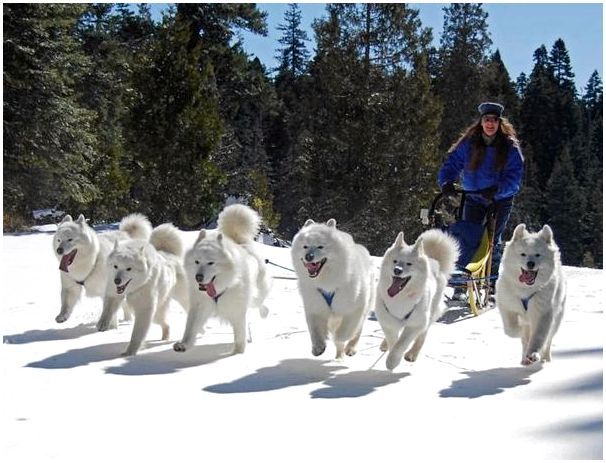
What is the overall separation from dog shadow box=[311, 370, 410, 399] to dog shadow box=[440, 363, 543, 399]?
0.38 metres

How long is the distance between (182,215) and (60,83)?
15.3ft

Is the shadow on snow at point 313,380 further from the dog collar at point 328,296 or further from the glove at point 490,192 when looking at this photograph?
the glove at point 490,192

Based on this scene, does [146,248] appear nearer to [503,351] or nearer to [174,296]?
[174,296]

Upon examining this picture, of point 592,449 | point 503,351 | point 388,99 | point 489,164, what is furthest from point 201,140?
point 592,449

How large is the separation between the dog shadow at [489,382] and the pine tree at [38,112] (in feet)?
37.8

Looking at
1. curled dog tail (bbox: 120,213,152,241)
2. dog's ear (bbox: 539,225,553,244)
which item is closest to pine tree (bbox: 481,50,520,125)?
curled dog tail (bbox: 120,213,152,241)

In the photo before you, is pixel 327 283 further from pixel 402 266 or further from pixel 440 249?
pixel 440 249

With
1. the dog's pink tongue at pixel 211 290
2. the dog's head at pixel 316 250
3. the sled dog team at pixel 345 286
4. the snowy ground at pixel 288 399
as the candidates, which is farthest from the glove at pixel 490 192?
the dog's pink tongue at pixel 211 290

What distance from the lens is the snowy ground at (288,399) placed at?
2.83 meters

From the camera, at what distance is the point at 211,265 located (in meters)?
4.63

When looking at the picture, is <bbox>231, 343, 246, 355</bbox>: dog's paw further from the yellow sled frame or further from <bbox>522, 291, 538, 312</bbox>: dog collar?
the yellow sled frame

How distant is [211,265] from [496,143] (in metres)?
3.27

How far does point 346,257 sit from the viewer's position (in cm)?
457

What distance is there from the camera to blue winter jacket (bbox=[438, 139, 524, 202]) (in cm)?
634
